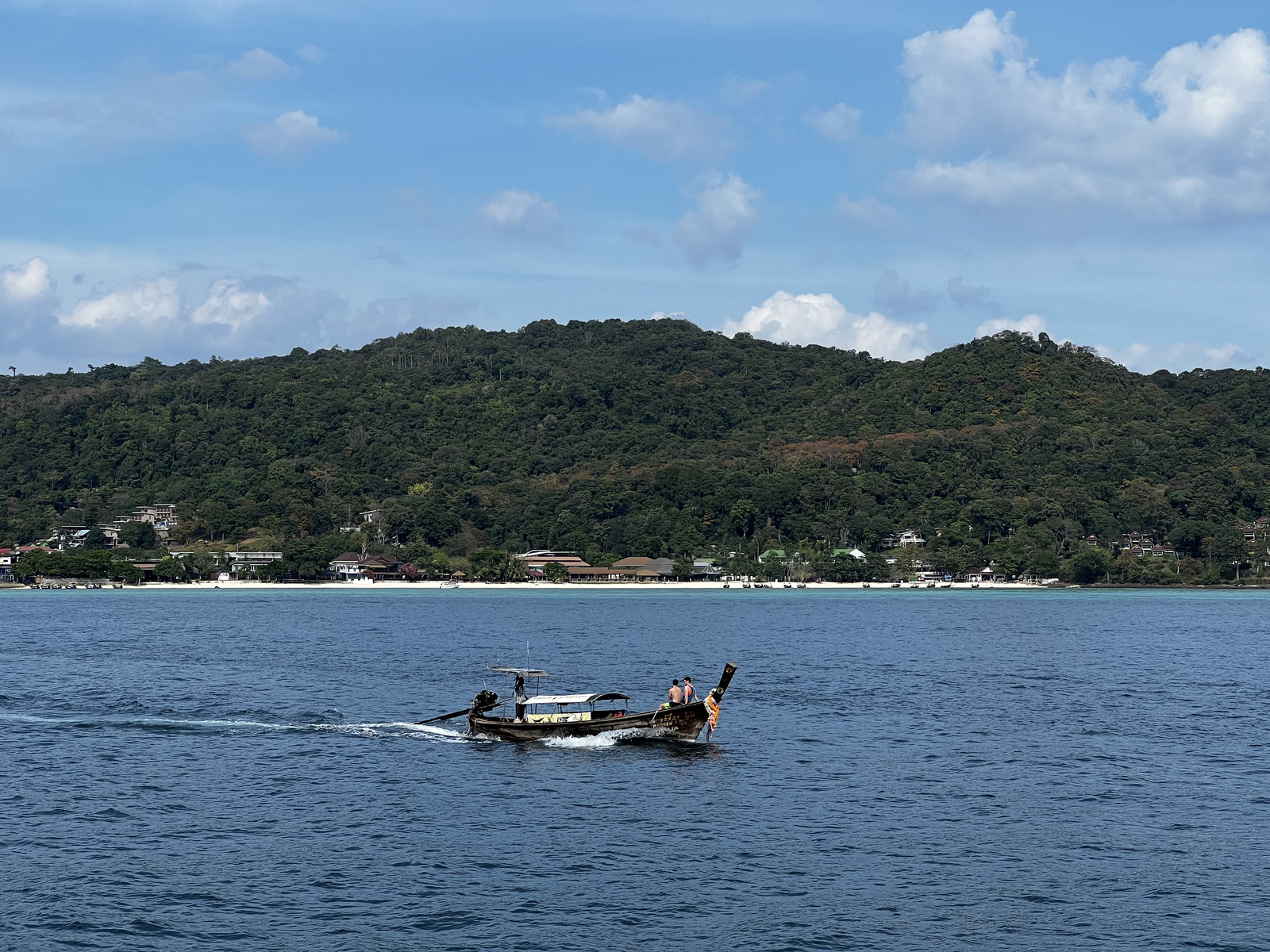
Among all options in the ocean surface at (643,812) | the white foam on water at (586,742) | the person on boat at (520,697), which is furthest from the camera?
the person on boat at (520,697)

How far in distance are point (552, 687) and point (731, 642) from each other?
3569cm

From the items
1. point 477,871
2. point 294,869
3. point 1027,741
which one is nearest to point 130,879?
point 294,869

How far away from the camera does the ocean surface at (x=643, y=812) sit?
2538cm

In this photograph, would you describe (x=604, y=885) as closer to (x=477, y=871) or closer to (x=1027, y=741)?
(x=477, y=871)

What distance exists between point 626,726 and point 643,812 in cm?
1021

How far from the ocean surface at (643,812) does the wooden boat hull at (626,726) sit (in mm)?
603

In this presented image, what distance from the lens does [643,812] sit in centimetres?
3509

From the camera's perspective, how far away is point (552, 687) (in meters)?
61.2

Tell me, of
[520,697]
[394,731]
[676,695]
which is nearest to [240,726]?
[394,731]

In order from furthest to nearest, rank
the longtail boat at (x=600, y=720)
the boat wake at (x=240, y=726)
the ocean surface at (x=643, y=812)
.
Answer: the boat wake at (x=240, y=726)
the longtail boat at (x=600, y=720)
the ocean surface at (x=643, y=812)

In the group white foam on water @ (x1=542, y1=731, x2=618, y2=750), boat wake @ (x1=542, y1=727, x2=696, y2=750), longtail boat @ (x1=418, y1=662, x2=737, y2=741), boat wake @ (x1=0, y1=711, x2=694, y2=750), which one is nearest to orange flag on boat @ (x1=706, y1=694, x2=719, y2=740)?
longtail boat @ (x1=418, y1=662, x2=737, y2=741)

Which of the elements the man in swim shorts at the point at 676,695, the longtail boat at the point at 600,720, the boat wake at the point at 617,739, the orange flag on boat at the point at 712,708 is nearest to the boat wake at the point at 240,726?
the longtail boat at the point at 600,720

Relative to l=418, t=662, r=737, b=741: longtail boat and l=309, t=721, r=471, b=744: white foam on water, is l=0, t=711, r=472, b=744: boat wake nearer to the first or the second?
l=309, t=721, r=471, b=744: white foam on water

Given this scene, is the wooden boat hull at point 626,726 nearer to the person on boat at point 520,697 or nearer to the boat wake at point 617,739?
the boat wake at point 617,739
